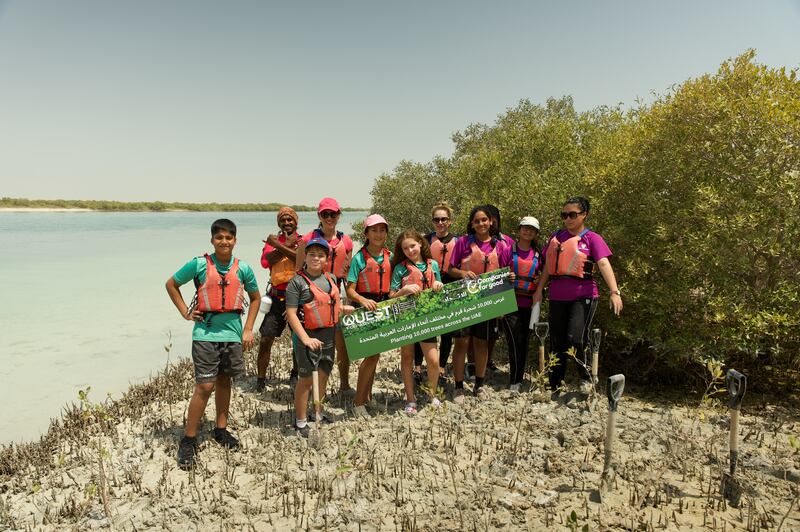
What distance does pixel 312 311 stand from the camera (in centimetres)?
477

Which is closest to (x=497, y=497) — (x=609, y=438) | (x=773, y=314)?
(x=609, y=438)

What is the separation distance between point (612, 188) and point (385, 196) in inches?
622

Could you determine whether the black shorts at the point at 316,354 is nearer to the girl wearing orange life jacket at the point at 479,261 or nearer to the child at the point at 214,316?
the child at the point at 214,316

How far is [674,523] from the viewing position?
340 centimetres

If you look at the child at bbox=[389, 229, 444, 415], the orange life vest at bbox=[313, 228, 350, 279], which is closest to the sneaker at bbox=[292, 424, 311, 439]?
the child at bbox=[389, 229, 444, 415]

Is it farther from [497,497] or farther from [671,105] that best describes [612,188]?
[497,497]

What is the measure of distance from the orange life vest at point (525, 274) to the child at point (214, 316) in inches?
133

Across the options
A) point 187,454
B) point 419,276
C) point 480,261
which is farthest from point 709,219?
point 187,454

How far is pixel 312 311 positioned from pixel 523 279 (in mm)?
2848

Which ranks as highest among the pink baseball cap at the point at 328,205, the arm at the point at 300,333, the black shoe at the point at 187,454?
the pink baseball cap at the point at 328,205

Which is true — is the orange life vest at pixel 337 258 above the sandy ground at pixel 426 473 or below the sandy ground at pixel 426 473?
above

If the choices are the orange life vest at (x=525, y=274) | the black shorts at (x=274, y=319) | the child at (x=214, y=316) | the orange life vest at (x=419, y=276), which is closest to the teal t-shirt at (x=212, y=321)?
the child at (x=214, y=316)

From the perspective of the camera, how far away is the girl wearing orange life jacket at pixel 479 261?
5773mm

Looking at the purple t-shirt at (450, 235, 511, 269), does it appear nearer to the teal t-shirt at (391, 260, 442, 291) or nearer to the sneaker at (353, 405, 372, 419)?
the teal t-shirt at (391, 260, 442, 291)
